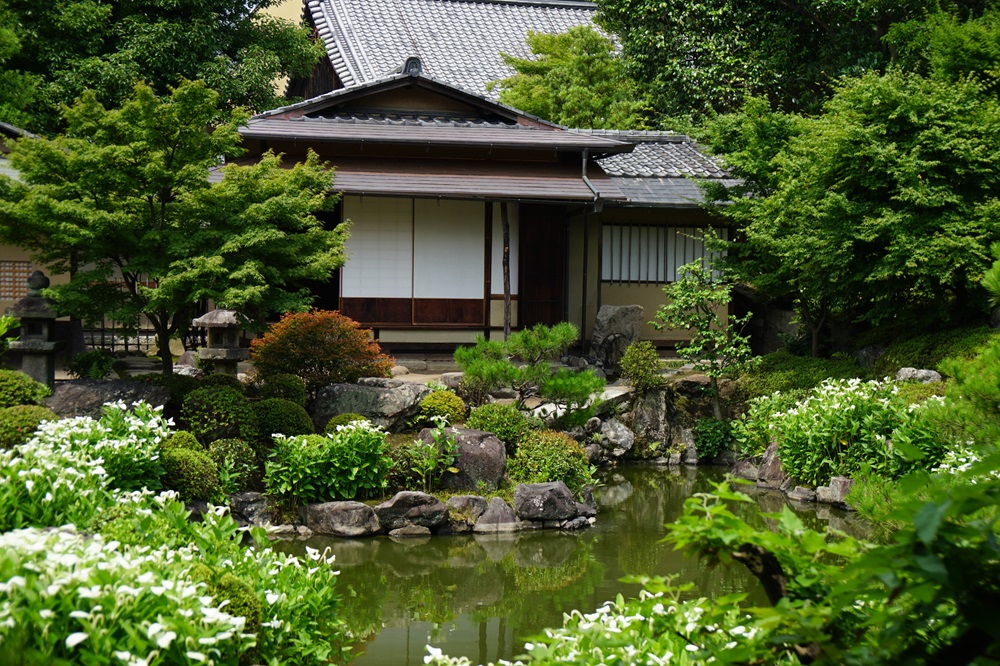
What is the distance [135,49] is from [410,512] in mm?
14653

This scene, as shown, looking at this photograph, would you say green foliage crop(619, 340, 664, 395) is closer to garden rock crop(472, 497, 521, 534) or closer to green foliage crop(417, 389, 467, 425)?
Result: green foliage crop(417, 389, 467, 425)

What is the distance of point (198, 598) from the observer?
3895 mm

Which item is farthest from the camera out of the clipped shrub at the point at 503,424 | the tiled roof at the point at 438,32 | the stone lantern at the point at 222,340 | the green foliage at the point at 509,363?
the tiled roof at the point at 438,32

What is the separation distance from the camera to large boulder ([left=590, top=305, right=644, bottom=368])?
606 inches

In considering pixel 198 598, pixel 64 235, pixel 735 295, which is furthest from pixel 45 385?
pixel 735 295

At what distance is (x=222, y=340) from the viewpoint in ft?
36.9

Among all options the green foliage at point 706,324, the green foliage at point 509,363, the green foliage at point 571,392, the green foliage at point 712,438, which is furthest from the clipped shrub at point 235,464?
the green foliage at point 712,438

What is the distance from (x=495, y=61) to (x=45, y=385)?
1701 centimetres

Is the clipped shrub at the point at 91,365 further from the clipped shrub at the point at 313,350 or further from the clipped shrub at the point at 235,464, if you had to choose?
the clipped shrub at the point at 235,464

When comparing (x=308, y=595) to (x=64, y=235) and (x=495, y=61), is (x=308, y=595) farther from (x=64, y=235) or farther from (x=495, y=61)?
(x=495, y=61)

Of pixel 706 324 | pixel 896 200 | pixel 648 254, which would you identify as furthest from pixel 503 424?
pixel 648 254

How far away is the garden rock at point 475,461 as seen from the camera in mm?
10398

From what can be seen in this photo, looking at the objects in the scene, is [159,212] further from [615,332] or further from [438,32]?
[438,32]

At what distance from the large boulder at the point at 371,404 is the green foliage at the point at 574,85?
33.5 feet
